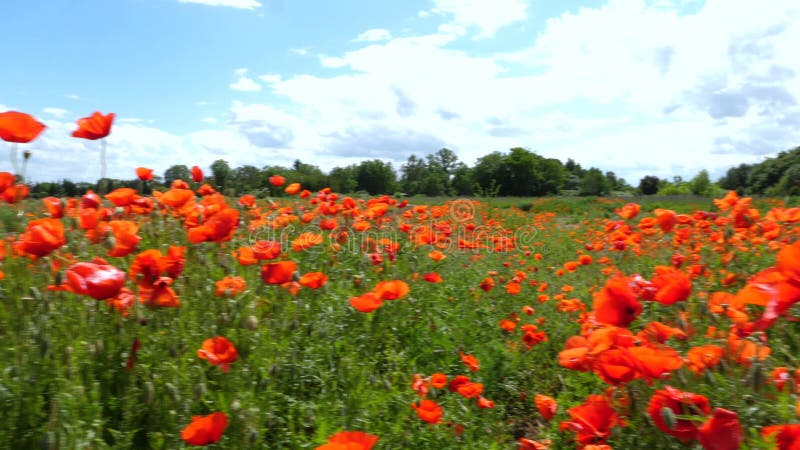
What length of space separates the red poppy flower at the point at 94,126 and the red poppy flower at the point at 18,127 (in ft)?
1.20

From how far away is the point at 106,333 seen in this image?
6.57ft

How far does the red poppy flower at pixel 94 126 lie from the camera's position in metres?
2.47

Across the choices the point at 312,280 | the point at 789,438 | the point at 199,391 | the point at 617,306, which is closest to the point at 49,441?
the point at 199,391

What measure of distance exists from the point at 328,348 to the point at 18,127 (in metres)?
1.43

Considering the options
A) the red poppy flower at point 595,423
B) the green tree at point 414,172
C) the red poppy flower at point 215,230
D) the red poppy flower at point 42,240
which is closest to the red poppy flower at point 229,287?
the red poppy flower at point 215,230

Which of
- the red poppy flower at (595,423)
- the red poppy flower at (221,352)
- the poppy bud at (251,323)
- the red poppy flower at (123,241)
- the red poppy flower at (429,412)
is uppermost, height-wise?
the red poppy flower at (123,241)

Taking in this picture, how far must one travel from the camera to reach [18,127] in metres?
2.06

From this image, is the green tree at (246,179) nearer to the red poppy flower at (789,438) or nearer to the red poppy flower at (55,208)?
the red poppy flower at (55,208)

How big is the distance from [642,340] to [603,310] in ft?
0.53

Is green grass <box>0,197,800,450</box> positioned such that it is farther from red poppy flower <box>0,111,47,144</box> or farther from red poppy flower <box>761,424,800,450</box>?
red poppy flower <box>0,111,47,144</box>

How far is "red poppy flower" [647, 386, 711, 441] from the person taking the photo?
1209 millimetres

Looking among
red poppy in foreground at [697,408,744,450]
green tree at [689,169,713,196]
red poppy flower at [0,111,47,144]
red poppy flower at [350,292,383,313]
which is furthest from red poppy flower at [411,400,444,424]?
green tree at [689,169,713,196]

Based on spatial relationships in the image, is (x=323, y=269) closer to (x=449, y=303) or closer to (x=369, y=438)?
(x=449, y=303)

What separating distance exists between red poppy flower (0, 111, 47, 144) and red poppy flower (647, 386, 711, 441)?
2166 mm
